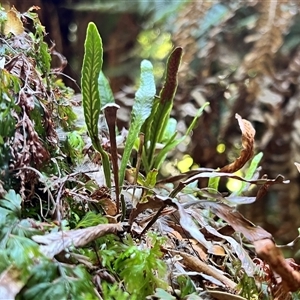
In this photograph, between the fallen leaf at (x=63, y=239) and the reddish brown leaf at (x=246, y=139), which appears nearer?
the fallen leaf at (x=63, y=239)

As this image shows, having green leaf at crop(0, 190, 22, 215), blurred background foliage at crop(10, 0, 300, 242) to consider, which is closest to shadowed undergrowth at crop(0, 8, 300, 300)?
green leaf at crop(0, 190, 22, 215)

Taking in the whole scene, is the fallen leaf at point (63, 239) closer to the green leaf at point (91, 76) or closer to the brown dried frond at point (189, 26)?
the green leaf at point (91, 76)

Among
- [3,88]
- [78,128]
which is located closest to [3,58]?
[3,88]

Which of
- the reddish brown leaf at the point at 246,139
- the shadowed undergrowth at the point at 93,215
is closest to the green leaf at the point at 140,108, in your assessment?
the shadowed undergrowth at the point at 93,215

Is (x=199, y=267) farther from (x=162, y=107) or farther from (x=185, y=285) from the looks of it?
(x=162, y=107)

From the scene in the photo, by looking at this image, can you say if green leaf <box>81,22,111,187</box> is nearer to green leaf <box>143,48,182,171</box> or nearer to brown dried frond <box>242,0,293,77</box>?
green leaf <box>143,48,182,171</box>

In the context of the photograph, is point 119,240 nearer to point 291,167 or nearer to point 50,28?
point 291,167

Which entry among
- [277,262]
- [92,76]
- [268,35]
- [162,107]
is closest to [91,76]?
[92,76]
